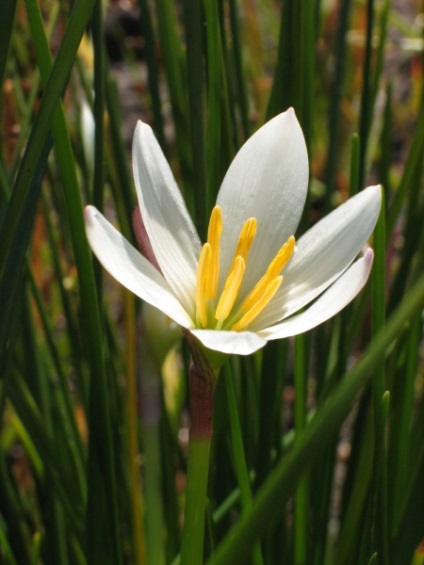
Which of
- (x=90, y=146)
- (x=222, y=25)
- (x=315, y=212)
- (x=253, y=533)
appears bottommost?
(x=315, y=212)

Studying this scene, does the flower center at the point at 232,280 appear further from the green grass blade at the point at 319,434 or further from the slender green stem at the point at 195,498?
the green grass blade at the point at 319,434

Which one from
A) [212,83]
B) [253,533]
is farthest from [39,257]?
[253,533]

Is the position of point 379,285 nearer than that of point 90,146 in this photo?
Yes

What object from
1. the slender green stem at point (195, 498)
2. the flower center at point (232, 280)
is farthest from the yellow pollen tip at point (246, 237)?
the slender green stem at point (195, 498)

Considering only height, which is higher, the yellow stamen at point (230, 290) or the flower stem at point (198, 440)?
the yellow stamen at point (230, 290)

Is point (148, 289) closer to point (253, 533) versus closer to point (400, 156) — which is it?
point (253, 533)

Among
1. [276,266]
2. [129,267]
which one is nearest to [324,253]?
[276,266]

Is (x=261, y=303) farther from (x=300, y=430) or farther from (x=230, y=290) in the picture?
(x=300, y=430)
